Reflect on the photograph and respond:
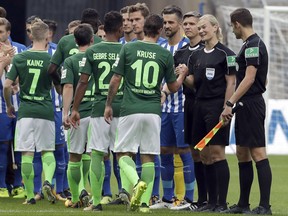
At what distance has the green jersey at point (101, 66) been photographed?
12734 mm

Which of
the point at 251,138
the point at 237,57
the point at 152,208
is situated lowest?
the point at 152,208

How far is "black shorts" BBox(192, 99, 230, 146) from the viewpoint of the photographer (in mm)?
12789

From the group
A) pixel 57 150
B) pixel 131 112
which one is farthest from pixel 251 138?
pixel 57 150

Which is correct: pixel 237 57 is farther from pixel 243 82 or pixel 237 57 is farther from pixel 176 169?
pixel 176 169

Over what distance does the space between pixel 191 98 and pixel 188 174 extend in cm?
105

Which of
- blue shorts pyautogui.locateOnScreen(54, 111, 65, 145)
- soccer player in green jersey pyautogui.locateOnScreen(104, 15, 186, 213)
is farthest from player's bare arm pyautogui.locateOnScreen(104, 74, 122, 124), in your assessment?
blue shorts pyautogui.locateOnScreen(54, 111, 65, 145)

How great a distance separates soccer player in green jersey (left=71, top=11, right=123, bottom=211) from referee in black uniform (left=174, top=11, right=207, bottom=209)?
0.89 metres

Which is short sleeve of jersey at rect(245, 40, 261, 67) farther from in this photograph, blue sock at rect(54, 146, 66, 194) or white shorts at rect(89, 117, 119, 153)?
blue sock at rect(54, 146, 66, 194)

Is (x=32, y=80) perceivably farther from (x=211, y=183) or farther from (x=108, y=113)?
(x=211, y=183)

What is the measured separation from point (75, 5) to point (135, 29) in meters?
11.9

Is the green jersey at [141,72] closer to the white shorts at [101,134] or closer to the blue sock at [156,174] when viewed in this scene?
the white shorts at [101,134]

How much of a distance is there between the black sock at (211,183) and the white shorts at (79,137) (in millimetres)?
1469

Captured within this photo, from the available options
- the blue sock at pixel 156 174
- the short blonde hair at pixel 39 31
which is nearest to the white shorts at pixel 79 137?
the short blonde hair at pixel 39 31

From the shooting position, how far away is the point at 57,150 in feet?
49.9
